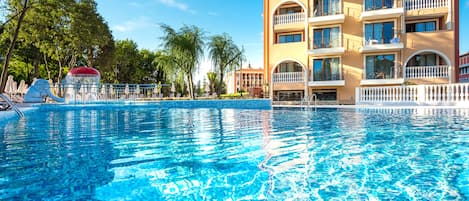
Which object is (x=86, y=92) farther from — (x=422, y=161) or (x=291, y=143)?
(x=422, y=161)

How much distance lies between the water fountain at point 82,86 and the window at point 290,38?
1446 cm

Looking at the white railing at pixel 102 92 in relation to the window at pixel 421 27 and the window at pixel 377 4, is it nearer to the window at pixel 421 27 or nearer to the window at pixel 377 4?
the window at pixel 377 4

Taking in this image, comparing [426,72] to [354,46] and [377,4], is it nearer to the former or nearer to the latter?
[354,46]

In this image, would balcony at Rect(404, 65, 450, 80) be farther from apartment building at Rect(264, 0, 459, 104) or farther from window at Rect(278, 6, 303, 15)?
window at Rect(278, 6, 303, 15)

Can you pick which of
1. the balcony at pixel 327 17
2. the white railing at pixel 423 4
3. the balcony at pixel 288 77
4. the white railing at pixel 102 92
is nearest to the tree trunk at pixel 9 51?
the white railing at pixel 102 92

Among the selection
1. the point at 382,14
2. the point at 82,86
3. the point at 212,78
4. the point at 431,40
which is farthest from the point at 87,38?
the point at 431,40

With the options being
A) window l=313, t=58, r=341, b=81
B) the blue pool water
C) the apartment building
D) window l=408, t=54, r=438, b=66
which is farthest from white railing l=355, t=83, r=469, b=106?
the blue pool water

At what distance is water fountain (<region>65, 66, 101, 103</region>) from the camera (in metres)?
18.5

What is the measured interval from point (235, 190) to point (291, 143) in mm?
2368

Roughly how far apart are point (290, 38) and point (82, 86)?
16.1 meters

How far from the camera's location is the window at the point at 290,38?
22.5m

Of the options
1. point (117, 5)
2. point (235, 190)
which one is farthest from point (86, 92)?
point (235, 190)

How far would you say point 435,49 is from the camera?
60.5 feet

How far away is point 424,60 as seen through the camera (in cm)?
1956
